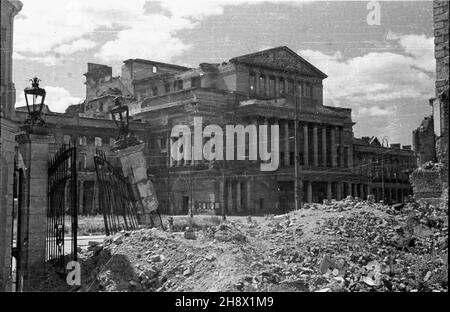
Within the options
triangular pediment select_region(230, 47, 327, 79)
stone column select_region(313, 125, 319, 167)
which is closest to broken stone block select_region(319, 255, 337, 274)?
triangular pediment select_region(230, 47, 327, 79)

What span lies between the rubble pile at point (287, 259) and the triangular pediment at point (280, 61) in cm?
3948

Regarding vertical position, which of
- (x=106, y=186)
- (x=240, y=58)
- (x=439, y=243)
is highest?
(x=240, y=58)

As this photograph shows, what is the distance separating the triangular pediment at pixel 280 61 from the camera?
168 feet

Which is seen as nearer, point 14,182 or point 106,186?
point 14,182

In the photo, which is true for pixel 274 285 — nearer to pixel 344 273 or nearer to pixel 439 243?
pixel 344 273

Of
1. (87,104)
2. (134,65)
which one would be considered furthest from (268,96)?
(87,104)

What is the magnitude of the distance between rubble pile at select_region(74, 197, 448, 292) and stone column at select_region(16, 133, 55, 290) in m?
1.00

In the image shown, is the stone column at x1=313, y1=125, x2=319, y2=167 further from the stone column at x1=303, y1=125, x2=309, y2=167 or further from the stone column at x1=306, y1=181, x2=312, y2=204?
the stone column at x1=306, y1=181, x2=312, y2=204

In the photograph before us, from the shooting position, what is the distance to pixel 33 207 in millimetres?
11055
